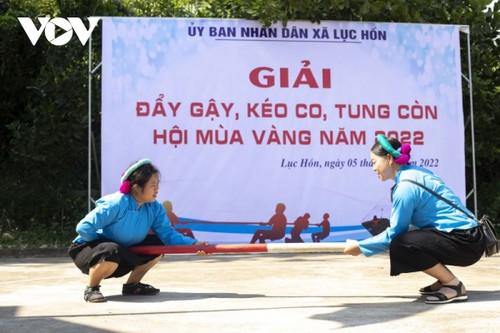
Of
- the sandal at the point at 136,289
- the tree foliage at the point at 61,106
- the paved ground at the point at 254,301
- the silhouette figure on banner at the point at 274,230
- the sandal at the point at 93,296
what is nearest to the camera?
the paved ground at the point at 254,301

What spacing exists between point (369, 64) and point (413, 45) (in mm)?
642

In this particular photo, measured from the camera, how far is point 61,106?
40.0 ft

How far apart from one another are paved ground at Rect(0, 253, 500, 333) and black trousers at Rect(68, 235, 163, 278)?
0.25 m

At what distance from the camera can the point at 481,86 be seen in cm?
1199

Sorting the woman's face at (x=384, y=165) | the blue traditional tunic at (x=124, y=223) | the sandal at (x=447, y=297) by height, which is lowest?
the sandal at (x=447, y=297)

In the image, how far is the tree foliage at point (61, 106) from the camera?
12.1m

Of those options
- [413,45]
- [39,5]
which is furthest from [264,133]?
[39,5]

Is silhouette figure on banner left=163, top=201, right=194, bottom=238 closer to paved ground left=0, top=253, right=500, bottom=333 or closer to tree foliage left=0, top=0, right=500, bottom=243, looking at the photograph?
paved ground left=0, top=253, right=500, bottom=333

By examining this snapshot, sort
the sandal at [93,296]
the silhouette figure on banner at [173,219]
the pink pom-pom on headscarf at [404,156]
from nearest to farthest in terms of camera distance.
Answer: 1. the pink pom-pom on headscarf at [404,156]
2. the sandal at [93,296]
3. the silhouette figure on banner at [173,219]

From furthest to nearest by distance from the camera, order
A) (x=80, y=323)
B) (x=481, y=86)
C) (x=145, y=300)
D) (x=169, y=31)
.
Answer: (x=481, y=86), (x=169, y=31), (x=145, y=300), (x=80, y=323)

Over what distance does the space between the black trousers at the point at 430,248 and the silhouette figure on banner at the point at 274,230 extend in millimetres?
4595

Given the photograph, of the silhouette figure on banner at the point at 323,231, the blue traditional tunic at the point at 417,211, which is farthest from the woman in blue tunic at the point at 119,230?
the silhouette figure on banner at the point at 323,231

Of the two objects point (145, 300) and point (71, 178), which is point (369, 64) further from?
point (145, 300)

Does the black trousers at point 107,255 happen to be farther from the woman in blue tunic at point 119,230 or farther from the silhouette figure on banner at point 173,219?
the silhouette figure on banner at point 173,219
